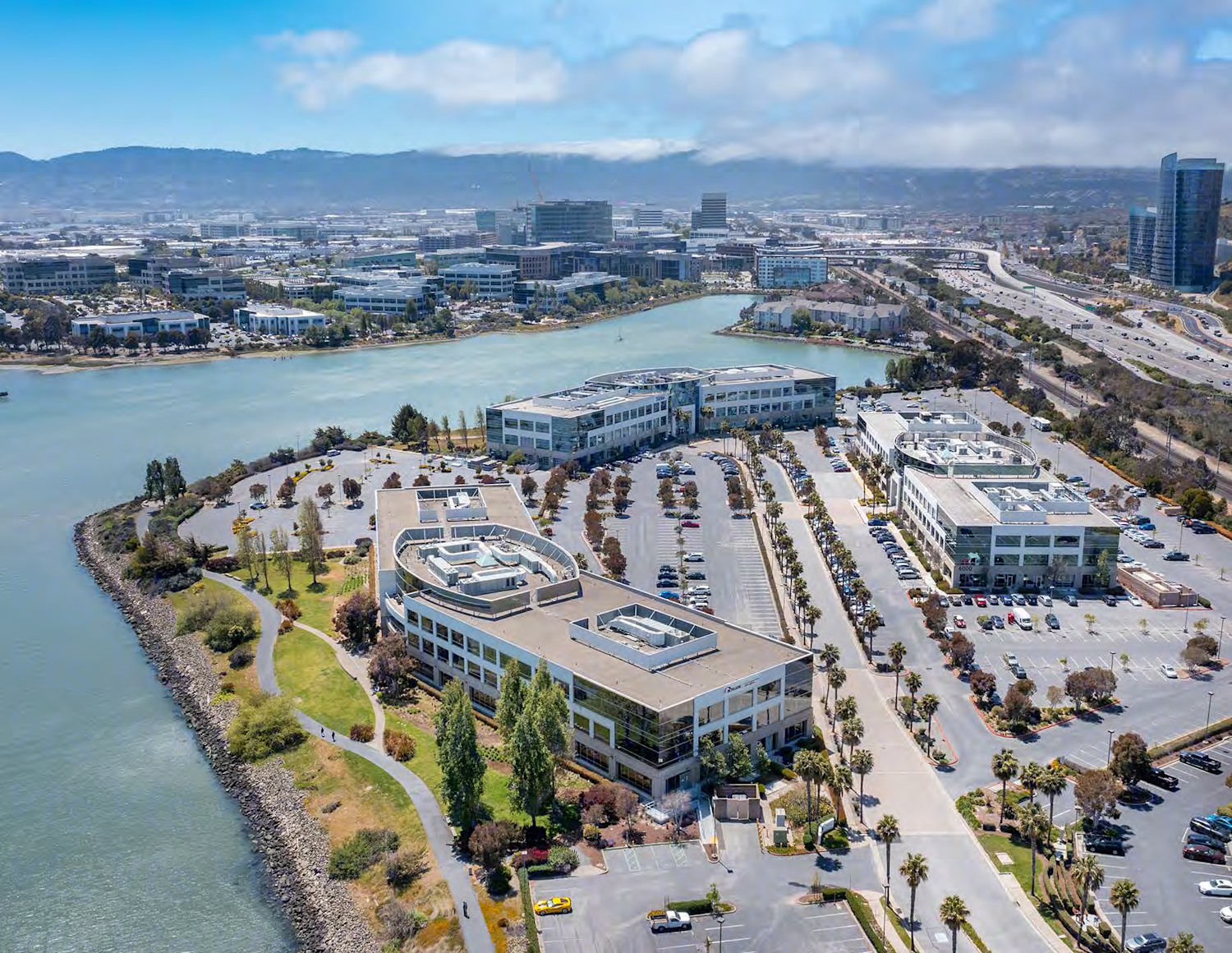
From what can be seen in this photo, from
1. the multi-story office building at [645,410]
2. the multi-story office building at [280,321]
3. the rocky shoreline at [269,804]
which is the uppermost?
the multi-story office building at [280,321]

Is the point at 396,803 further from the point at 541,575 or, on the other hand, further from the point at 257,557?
the point at 257,557

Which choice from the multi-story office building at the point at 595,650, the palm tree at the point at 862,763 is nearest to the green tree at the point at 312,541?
the multi-story office building at the point at 595,650

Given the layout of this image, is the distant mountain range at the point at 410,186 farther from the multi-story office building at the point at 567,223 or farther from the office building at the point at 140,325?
the office building at the point at 140,325

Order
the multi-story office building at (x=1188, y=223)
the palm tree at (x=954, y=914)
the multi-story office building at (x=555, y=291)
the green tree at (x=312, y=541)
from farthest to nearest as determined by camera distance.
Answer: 1. the multi-story office building at (x=555, y=291)
2. the multi-story office building at (x=1188, y=223)
3. the green tree at (x=312, y=541)
4. the palm tree at (x=954, y=914)

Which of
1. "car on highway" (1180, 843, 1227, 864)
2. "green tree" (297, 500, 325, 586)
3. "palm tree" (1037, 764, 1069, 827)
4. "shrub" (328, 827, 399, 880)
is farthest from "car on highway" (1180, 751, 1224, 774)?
"green tree" (297, 500, 325, 586)

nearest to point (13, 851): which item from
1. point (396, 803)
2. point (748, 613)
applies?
point (396, 803)

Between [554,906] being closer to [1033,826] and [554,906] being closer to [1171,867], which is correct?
[1033,826]
